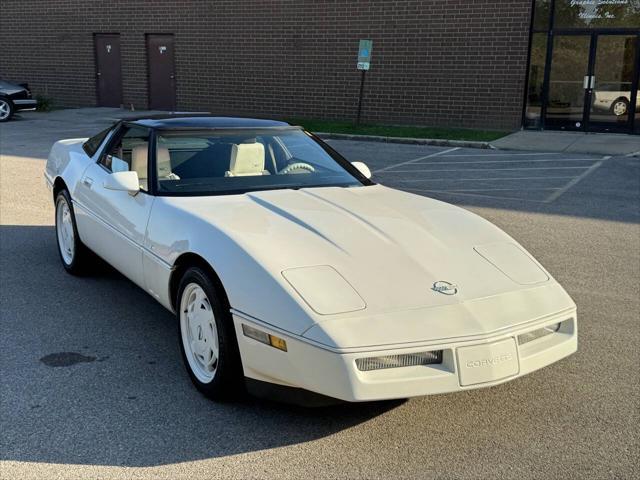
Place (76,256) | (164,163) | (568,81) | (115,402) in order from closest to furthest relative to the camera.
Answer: (115,402), (164,163), (76,256), (568,81)

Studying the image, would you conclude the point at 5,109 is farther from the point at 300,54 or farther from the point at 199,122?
the point at 199,122

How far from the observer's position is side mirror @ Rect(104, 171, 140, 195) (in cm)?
430

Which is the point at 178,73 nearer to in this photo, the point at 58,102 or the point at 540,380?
the point at 58,102

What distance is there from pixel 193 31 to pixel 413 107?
816 cm

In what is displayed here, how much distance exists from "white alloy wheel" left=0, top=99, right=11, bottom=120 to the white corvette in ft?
58.5

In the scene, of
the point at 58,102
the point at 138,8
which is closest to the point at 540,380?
the point at 138,8

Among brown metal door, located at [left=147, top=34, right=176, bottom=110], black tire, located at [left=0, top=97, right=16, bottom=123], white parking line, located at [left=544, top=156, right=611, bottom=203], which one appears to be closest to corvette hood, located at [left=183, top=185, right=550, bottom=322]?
white parking line, located at [left=544, top=156, right=611, bottom=203]

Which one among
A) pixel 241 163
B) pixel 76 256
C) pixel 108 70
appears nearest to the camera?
pixel 241 163

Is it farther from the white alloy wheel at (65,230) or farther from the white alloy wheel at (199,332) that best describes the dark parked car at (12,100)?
the white alloy wheel at (199,332)

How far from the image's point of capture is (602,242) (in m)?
7.16

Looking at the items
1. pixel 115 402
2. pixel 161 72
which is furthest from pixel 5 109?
pixel 115 402

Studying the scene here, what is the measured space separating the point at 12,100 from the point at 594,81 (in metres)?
16.4

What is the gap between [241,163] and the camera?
15.4 ft

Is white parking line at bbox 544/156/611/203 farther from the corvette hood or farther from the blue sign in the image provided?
the blue sign
